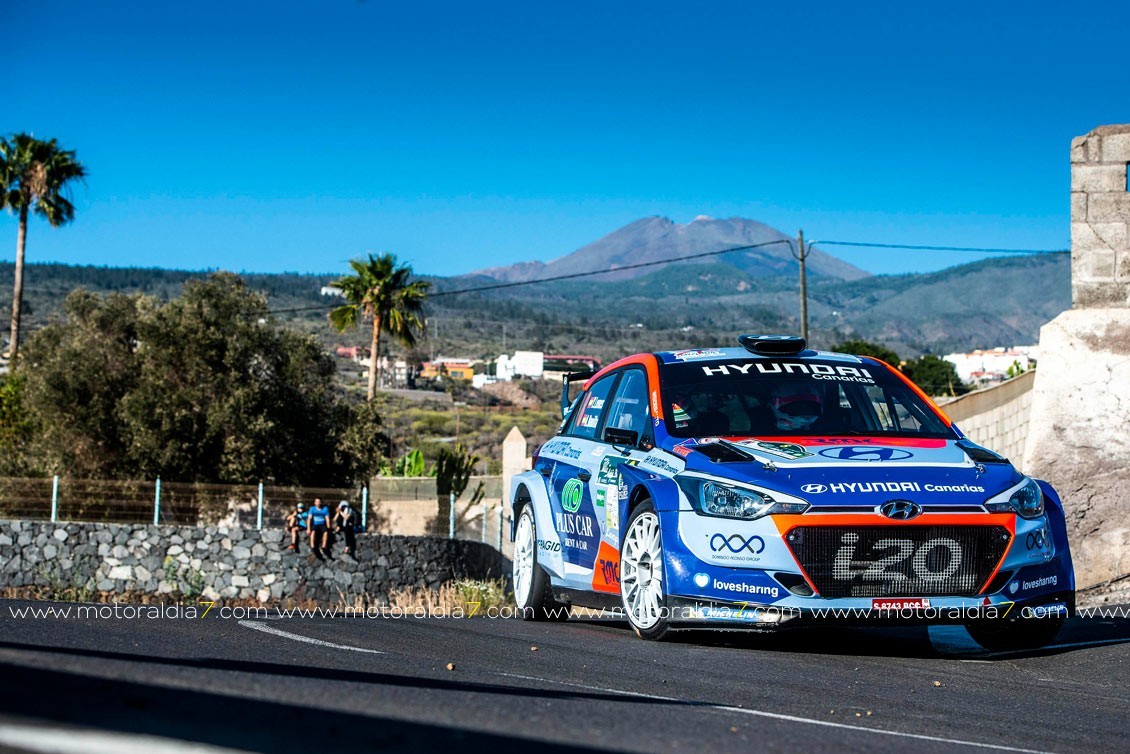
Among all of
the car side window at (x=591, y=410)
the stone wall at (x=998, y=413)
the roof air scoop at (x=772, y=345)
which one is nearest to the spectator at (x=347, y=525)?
the stone wall at (x=998, y=413)

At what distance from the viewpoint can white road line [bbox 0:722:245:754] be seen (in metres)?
3.03

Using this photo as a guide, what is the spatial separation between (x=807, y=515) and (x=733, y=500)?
397 millimetres

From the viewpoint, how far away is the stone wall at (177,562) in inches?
923

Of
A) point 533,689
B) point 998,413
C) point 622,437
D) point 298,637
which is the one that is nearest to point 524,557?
point 622,437

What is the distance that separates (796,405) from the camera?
8.81m

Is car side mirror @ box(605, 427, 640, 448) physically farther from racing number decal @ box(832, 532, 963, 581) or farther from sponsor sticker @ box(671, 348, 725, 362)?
racing number decal @ box(832, 532, 963, 581)

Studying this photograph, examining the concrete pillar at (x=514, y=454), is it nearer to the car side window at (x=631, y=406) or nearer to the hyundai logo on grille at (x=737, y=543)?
the car side window at (x=631, y=406)

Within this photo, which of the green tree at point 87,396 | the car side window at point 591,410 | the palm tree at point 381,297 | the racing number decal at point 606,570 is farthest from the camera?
the palm tree at point 381,297

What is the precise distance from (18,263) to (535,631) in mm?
47397

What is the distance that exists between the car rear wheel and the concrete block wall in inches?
282

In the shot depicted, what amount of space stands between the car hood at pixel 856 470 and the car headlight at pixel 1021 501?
4 centimetres

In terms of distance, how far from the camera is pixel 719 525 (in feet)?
23.9

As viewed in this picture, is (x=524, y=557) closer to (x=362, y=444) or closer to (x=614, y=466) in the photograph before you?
(x=614, y=466)

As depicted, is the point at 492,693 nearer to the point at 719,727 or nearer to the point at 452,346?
the point at 719,727
